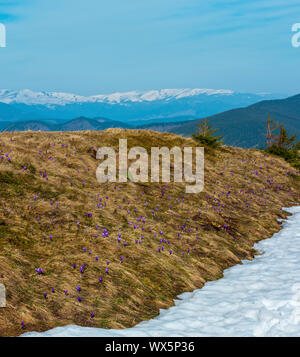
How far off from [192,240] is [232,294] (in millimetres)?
3179

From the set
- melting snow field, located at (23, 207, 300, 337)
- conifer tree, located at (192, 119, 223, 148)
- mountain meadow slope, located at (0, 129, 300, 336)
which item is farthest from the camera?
conifer tree, located at (192, 119, 223, 148)

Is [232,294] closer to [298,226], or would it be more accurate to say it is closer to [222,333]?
[222,333]

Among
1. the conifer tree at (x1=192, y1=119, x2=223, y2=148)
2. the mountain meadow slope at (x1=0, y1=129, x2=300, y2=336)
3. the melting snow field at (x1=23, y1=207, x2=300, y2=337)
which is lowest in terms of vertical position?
the melting snow field at (x1=23, y1=207, x2=300, y2=337)

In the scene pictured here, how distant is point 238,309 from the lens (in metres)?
7.87

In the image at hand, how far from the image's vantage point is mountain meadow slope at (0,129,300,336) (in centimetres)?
735

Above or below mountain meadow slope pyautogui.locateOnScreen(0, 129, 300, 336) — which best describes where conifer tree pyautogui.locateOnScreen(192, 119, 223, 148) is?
above

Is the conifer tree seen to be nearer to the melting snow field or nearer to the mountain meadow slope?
the mountain meadow slope

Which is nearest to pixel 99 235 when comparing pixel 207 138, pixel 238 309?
pixel 238 309

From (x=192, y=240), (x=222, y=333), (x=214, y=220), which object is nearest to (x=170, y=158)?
(x=214, y=220)

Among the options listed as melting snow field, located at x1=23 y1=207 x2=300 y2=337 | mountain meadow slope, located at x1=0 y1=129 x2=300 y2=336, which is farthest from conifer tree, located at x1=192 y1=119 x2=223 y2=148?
melting snow field, located at x1=23 y1=207 x2=300 y2=337

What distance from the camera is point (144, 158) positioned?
18.6m

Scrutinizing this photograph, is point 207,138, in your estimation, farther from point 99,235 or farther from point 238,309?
point 238,309

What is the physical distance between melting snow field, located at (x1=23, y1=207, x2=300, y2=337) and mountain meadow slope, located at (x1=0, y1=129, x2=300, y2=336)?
0.39m

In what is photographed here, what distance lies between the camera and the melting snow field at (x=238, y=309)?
6.62m
